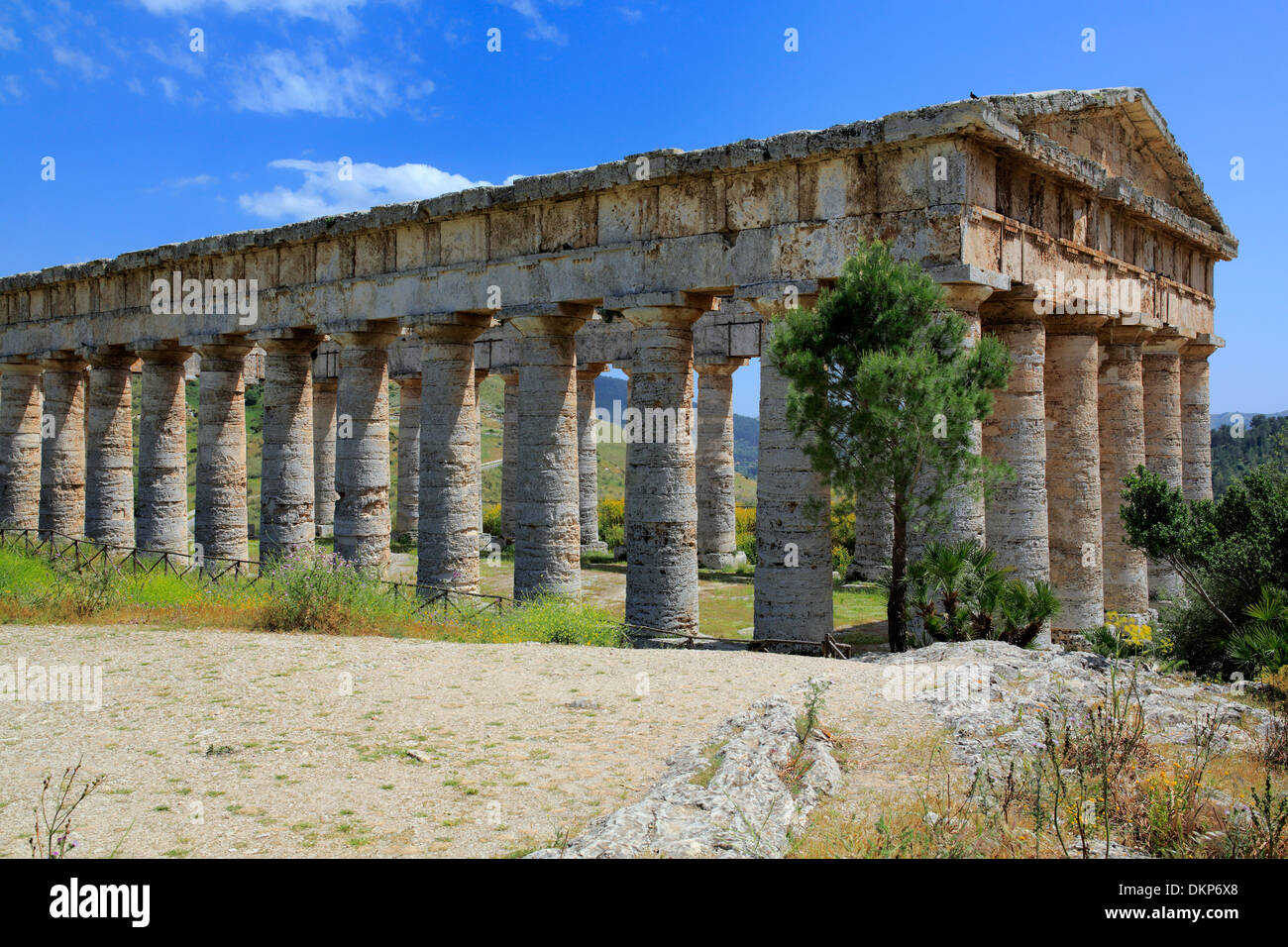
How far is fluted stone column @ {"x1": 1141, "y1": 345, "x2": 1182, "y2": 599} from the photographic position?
20891 mm

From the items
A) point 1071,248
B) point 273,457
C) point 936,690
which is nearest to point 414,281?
point 273,457

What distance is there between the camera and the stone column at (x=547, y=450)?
17.2m

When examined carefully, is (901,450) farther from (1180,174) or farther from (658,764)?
(1180,174)

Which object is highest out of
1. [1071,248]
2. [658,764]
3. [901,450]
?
[1071,248]

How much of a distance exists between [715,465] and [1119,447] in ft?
33.6

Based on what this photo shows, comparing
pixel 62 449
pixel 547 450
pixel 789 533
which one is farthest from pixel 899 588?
pixel 62 449

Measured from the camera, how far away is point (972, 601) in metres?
13.4

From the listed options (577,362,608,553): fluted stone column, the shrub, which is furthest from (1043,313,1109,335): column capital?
the shrub

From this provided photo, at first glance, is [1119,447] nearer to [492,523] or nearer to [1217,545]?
[1217,545]

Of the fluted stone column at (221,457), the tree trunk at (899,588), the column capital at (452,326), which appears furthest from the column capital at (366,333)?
the tree trunk at (899,588)

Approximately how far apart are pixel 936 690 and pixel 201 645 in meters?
8.55

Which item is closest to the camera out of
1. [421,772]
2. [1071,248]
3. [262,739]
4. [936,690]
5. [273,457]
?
[421,772]

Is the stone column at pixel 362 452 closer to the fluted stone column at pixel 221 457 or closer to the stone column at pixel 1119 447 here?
the fluted stone column at pixel 221 457
